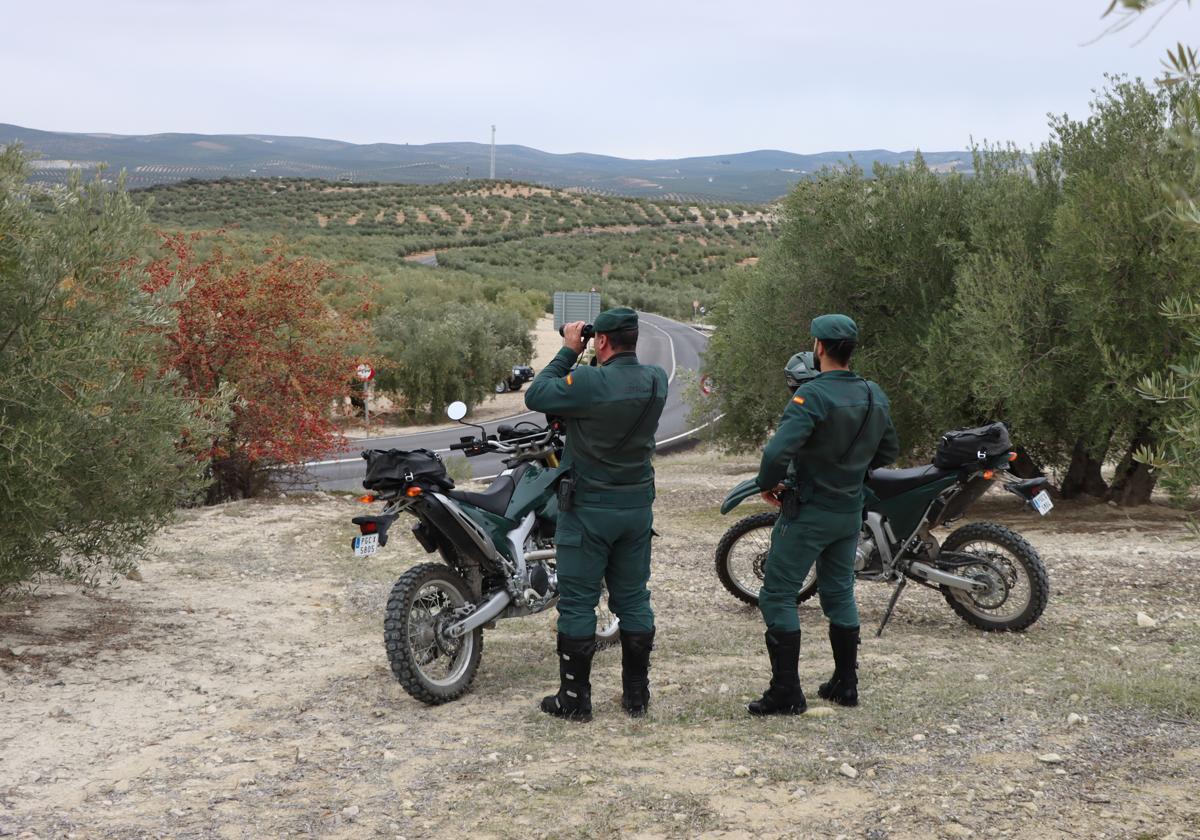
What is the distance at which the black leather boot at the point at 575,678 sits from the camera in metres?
5.39

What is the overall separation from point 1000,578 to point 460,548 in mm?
3330

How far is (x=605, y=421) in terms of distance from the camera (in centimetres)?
535

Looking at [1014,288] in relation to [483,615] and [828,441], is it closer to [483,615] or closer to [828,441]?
[828,441]

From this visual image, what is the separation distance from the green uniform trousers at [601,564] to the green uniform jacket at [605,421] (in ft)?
0.25

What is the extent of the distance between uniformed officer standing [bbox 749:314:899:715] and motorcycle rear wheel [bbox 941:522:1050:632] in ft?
5.64

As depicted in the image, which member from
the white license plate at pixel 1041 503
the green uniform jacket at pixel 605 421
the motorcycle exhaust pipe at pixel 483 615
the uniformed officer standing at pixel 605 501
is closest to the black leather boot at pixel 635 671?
the uniformed officer standing at pixel 605 501

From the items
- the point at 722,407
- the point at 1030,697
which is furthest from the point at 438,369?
the point at 1030,697

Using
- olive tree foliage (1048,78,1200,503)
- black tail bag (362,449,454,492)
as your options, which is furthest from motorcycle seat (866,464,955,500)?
olive tree foliage (1048,78,1200,503)

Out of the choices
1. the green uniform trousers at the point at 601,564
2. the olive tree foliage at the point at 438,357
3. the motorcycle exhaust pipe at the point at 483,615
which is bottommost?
the olive tree foliage at the point at 438,357

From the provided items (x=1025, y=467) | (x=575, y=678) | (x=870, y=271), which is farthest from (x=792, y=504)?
(x=1025, y=467)

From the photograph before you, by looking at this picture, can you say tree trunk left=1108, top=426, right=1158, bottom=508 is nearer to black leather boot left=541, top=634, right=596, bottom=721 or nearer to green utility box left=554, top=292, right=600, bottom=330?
black leather boot left=541, top=634, right=596, bottom=721

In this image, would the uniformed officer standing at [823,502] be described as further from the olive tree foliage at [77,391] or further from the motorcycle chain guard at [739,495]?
the olive tree foliage at [77,391]

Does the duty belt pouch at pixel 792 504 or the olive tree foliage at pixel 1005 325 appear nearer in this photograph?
the duty belt pouch at pixel 792 504

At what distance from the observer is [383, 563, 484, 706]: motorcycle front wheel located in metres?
5.45
